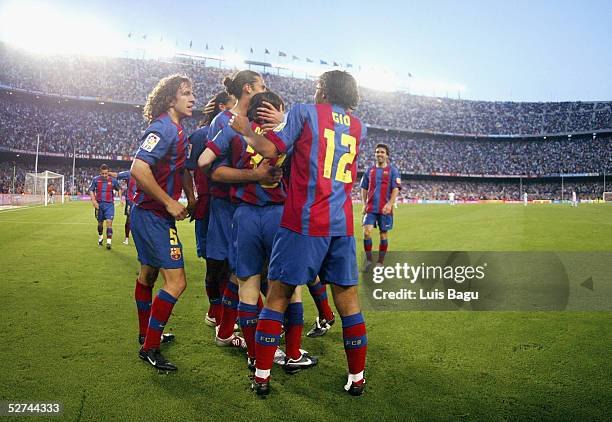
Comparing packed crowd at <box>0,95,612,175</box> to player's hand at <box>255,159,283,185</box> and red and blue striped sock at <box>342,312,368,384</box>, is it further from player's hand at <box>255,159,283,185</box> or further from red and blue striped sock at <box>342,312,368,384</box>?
red and blue striped sock at <box>342,312,368,384</box>

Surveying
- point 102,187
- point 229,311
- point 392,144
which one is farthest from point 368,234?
point 392,144

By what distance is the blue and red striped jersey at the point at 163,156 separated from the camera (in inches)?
144

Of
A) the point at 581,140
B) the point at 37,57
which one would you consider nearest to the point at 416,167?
the point at 581,140

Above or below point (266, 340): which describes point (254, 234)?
above

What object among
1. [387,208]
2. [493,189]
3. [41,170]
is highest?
[493,189]

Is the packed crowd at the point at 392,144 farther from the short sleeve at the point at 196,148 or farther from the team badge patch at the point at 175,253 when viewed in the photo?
the team badge patch at the point at 175,253

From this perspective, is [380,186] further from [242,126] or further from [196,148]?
[242,126]

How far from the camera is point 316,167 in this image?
123 inches

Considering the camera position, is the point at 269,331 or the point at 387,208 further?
the point at 387,208

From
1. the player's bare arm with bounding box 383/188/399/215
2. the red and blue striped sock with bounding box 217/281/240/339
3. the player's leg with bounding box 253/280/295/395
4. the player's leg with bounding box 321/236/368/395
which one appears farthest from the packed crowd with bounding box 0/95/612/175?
the player's leg with bounding box 321/236/368/395

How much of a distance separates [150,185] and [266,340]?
1.57m

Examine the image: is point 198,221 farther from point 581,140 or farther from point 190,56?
point 581,140

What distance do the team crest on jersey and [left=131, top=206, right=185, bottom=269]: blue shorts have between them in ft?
1.79
